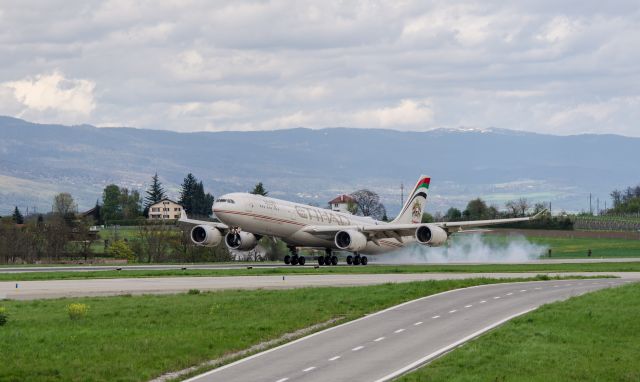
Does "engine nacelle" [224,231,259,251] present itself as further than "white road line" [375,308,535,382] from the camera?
Yes

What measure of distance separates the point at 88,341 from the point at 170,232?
4079 inches

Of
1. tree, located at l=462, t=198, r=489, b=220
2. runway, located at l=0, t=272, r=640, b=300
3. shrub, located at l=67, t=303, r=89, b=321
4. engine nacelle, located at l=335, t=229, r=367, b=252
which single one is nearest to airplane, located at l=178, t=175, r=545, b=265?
engine nacelle, located at l=335, t=229, r=367, b=252

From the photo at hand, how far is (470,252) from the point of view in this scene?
112 m

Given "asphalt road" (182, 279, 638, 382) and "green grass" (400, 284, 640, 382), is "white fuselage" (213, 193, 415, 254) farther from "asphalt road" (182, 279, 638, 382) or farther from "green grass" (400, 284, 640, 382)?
"green grass" (400, 284, 640, 382)

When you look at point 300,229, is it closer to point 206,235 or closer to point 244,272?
point 206,235

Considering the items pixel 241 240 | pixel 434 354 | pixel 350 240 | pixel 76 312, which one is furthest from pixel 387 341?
pixel 241 240

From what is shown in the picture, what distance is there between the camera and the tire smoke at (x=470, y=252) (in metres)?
102

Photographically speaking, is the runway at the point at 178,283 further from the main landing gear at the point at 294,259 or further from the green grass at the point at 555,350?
the green grass at the point at 555,350

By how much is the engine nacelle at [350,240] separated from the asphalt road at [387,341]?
119ft

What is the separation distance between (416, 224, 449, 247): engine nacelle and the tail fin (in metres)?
15.4

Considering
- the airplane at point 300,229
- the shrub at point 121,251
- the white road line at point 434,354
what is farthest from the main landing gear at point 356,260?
the white road line at point 434,354

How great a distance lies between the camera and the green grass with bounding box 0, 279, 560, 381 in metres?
28.0

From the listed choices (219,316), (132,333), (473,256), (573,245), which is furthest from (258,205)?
(573,245)

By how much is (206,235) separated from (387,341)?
5447cm
